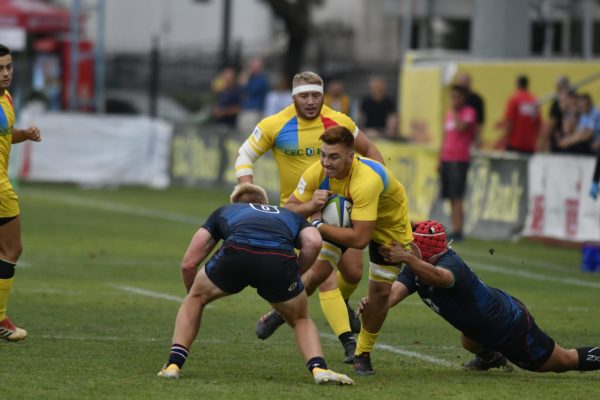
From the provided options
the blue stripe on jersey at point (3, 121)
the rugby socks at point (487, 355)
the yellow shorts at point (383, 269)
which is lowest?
the rugby socks at point (487, 355)

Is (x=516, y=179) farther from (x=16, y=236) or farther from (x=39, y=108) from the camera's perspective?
(x=39, y=108)

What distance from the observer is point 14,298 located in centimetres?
1305

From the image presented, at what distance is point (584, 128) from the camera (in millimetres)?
19766

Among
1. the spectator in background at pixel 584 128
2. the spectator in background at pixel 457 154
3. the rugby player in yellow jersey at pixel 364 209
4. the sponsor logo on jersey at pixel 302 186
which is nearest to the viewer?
the rugby player in yellow jersey at pixel 364 209

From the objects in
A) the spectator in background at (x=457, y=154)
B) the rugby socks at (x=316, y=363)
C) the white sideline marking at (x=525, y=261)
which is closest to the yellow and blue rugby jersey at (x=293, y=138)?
the rugby socks at (x=316, y=363)

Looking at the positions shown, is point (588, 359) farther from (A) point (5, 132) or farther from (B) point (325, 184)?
(A) point (5, 132)

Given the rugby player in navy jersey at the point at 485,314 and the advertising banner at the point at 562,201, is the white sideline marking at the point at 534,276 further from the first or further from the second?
the rugby player in navy jersey at the point at 485,314

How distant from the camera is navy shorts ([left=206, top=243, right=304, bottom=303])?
8.63 m

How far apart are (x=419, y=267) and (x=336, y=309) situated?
1289 mm

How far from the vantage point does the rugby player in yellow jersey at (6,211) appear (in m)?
10.5

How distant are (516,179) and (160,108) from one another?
16.6 metres

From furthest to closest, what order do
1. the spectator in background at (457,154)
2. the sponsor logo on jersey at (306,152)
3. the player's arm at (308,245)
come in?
the spectator in background at (457,154), the sponsor logo on jersey at (306,152), the player's arm at (308,245)

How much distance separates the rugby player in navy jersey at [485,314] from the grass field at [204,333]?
171 mm

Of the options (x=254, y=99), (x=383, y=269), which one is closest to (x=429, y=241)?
(x=383, y=269)
